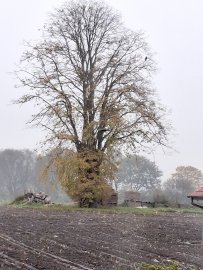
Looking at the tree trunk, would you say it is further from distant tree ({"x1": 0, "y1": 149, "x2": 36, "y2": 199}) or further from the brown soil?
distant tree ({"x1": 0, "y1": 149, "x2": 36, "y2": 199})

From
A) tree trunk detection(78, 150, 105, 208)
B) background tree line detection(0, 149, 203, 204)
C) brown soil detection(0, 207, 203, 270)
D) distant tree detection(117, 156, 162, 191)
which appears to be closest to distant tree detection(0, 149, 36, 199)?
background tree line detection(0, 149, 203, 204)

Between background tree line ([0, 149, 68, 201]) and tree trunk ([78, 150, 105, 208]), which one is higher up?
background tree line ([0, 149, 68, 201])

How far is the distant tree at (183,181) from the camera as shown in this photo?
8588 centimetres

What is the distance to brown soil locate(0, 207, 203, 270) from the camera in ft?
38.1

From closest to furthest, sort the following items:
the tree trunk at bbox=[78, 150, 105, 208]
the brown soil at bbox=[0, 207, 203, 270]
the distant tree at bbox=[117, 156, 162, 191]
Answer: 1. the brown soil at bbox=[0, 207, 203, 270]
2. the tree trunk at bbox=[78, 150, 105, 208]
3. the distant tree at bbox=[117, 156, 162, 191]

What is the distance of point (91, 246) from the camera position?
14695 millimetres

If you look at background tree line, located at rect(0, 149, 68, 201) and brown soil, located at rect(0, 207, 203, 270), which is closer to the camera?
brown soil, located at rect(0, 207, 203, 270)

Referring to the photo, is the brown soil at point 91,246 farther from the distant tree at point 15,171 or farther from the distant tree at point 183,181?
the distant tree at point 15,171

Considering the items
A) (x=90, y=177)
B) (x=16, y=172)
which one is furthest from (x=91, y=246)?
(x=16, y=172)

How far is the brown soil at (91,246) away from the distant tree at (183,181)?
63.4 meters

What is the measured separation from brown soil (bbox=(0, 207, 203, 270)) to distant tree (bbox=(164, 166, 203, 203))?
208ft

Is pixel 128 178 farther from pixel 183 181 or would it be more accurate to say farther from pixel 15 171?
pixel 15 171

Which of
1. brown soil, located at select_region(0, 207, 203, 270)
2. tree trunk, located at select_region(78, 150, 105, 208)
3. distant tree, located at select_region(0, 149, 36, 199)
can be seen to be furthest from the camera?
distant tree, located at select_region(0, 149, 36, 199)

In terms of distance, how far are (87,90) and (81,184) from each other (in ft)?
22.8
